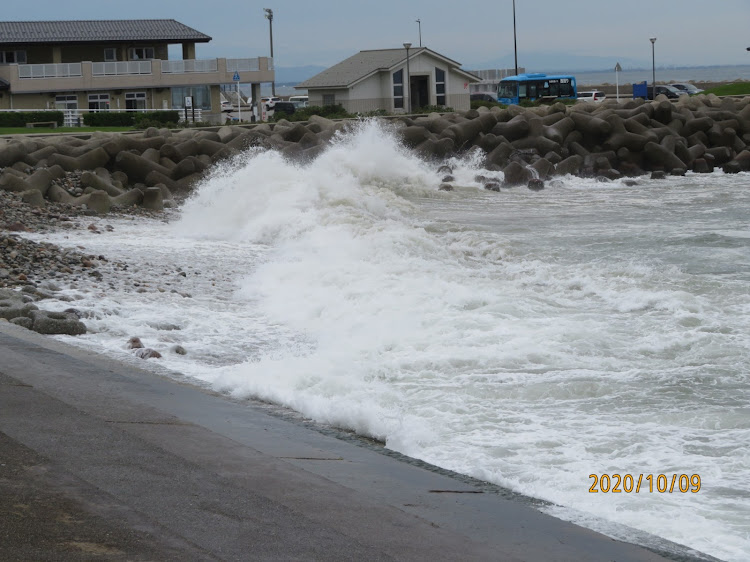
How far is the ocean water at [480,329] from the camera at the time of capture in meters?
6.26

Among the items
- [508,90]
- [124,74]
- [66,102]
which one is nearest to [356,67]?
[508,90]

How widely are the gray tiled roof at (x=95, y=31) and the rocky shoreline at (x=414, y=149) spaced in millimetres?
25075

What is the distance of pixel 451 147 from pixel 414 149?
1.10 metres

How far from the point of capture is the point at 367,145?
26.1 metres

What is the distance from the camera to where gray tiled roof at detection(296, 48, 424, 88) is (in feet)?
162

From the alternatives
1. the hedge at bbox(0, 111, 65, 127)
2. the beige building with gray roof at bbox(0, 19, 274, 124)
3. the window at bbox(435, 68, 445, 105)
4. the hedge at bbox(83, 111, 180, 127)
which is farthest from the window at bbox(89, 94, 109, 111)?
the window at bbox(435, 68, 445, 105)

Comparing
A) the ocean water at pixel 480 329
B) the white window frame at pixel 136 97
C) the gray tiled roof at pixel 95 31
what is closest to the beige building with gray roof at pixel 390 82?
the white window frame at pixel 136 97

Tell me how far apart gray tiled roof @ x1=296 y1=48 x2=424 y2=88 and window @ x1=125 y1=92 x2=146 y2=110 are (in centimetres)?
793

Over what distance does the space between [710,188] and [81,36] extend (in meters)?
36.5

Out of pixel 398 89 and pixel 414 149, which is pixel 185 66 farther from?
pixel 414 149

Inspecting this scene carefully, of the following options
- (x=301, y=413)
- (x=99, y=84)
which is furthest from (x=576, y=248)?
(x=99, y=84)

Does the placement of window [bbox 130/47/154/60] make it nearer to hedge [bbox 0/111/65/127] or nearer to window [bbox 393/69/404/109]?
window [bbox 393/69/404/109]

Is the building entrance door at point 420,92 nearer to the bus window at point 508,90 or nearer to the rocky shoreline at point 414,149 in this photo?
the bus window at point 508,90

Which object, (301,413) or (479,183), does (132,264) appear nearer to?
(301,413)
